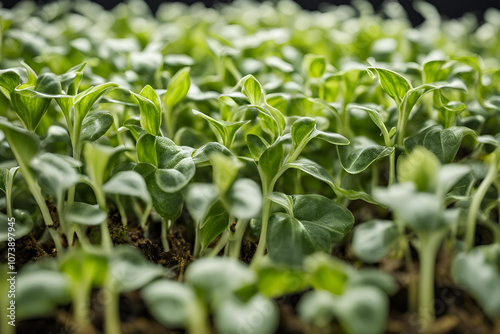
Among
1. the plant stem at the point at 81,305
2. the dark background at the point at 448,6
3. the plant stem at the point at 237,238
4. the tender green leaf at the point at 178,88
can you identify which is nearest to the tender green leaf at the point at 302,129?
the plant stem at the point at 237,238

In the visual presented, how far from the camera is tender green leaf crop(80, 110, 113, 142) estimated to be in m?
0.69

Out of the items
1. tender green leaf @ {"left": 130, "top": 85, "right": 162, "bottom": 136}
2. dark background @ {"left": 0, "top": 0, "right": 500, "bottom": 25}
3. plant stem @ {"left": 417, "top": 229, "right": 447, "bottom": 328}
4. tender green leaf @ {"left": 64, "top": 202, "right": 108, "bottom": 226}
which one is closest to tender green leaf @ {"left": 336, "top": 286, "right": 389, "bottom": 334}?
plant stem @ {"left": 417, "top": 229, "right": 447, "bottom": 328}

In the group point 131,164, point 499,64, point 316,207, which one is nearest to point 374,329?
point 316,207

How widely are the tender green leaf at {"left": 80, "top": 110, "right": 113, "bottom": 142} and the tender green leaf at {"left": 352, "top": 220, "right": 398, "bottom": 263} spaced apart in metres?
0.43

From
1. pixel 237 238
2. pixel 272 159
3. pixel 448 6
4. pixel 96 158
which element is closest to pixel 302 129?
pixel 272 159

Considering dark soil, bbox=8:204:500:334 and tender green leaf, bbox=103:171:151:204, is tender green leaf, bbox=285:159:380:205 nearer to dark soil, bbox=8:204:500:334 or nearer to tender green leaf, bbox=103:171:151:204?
dark soil, bbox=8:204:500:334

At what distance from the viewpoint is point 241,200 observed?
50cm

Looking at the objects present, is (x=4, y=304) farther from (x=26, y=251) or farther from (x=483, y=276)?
(x=483, y=276)

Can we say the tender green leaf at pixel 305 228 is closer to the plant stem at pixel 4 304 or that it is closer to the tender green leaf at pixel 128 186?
the tender green leaf at pixel 128 186

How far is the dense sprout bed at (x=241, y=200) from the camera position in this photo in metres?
0.45

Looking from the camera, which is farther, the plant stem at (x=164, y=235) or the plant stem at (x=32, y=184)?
the plant stem at (x=164, y=235)

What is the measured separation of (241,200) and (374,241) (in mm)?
162

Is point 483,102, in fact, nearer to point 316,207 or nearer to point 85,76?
point 316,207

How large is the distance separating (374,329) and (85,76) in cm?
77
